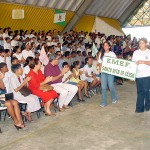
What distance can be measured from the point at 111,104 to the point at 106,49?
1.36 m

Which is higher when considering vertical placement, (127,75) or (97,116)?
(127,75)

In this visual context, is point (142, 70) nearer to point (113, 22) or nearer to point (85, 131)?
point (85, 131)

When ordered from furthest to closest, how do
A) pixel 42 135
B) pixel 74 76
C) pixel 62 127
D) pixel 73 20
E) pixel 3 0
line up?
pixel 73 20
pixel 3 0
pixel 74 76
pixel 62 127
pixel 42 135

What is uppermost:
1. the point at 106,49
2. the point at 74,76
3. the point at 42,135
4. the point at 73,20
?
the point at 73,20

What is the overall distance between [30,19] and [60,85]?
9.16 meters

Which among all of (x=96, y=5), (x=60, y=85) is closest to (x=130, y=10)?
(x=96, y=5)

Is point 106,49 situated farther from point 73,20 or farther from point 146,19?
point 146,19

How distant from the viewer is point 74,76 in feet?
24.6

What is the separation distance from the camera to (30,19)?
15188 millimetres

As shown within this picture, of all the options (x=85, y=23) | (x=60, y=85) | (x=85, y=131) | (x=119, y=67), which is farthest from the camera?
(x=85, y=23)

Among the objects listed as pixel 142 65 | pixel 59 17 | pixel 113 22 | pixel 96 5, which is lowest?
pixel 142 65

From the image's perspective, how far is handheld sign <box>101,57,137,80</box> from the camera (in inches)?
250

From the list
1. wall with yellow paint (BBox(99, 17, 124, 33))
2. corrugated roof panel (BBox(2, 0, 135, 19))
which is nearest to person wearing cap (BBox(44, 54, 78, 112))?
corrugated roof panel (BBox(2, 0, 135, 19))

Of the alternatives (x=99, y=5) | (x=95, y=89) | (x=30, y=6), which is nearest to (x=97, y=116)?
(x=95, y=89)
